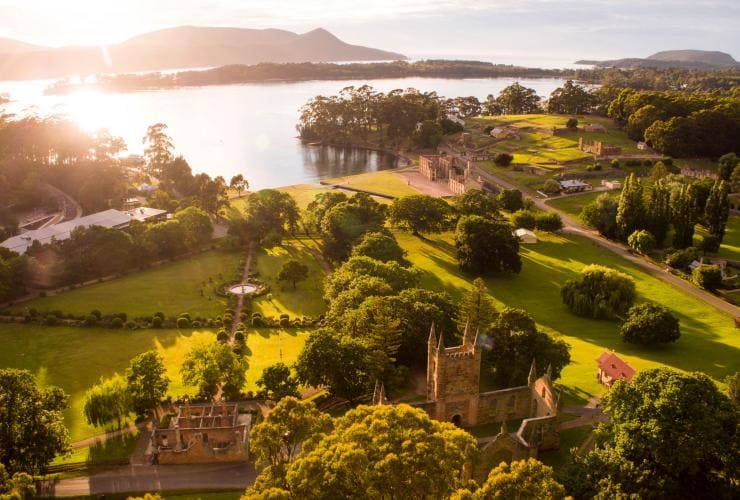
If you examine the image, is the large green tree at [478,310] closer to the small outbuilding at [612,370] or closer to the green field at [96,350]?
the small outbuilding at [612,370]

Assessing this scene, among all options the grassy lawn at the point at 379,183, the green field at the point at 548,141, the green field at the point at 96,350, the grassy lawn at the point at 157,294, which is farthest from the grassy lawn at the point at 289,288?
the green field at the point at 548,141

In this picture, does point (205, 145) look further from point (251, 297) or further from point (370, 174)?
point (251, 297)

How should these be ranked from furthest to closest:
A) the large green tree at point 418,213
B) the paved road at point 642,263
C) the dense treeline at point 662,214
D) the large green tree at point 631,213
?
the large green tree at point 418,213, the large green tree at point 631,213, the dense treeline at point 662,214, the paved road at point 642,263

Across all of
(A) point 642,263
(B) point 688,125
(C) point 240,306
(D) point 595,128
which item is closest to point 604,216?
(A) point 642,263

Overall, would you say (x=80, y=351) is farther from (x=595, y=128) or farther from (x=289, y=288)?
(x=595, y=128)

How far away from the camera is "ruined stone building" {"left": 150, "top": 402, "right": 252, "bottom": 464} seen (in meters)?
35.2

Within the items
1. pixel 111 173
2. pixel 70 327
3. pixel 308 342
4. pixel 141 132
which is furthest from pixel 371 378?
pixel 141 132

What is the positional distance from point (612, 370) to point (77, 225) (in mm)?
66296

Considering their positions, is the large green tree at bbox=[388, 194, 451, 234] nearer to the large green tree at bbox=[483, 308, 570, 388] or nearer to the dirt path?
the dirt path

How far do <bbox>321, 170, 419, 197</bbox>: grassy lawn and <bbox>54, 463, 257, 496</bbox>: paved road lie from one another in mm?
72158

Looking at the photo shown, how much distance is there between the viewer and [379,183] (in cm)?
11156

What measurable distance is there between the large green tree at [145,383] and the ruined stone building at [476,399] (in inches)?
648

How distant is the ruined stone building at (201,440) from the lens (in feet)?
116

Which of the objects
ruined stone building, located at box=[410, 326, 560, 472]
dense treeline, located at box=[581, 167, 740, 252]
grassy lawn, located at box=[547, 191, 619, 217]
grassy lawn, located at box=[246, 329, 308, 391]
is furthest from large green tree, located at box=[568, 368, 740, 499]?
grassy lawn, located at box=[547, 191, 619, 217]
